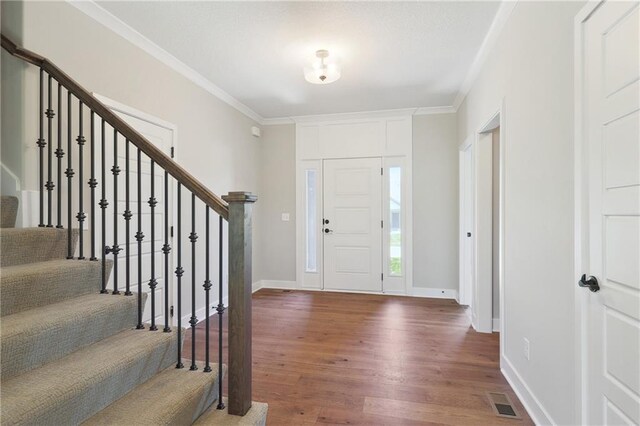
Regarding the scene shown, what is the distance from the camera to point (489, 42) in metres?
2.63

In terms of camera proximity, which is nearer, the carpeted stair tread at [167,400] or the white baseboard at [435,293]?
the carpeted stair tread at [167,400]

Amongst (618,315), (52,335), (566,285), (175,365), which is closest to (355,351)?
(175,365)

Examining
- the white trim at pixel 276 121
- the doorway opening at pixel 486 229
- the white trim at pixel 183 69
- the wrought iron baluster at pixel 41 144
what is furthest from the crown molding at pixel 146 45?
the doorway opening at pixel 486 229

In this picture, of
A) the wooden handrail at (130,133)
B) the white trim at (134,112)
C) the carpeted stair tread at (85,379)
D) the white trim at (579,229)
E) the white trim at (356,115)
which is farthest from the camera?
the white trim at (356,115)

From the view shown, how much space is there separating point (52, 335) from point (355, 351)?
85.6 inches

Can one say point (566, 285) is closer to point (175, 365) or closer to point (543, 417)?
point (543, 417)

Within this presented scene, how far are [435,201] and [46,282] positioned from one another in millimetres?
4272

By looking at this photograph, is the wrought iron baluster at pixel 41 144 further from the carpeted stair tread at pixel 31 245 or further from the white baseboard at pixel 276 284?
the white baseboard at pixel 276 284

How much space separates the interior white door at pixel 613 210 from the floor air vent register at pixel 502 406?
684 millimetres

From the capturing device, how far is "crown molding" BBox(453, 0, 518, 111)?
2.21m

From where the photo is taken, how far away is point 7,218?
185 cm

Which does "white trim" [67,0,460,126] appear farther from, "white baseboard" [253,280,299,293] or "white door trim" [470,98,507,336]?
"white baseboard" [253,280,299,293]

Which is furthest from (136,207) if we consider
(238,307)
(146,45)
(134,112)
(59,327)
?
(238,307)

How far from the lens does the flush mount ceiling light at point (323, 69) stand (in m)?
2.86
